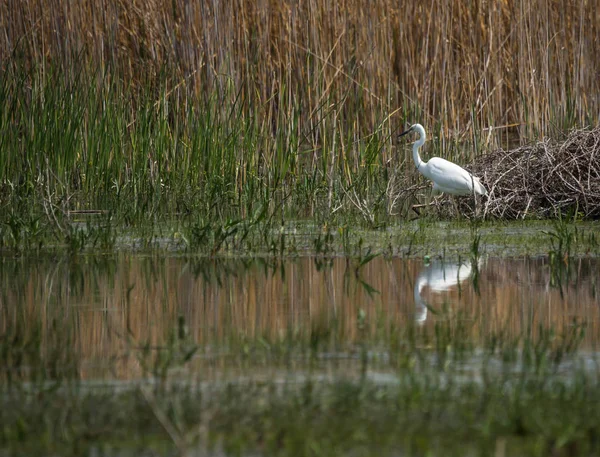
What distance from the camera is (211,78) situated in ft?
28.4

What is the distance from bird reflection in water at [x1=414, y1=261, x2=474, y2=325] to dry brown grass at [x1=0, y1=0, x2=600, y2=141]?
10.6ft

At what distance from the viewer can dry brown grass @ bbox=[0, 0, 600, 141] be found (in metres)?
8.84

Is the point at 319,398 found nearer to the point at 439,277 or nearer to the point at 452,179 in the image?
the point at 439,277

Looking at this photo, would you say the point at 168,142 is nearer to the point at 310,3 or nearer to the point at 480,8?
the point at 310,3

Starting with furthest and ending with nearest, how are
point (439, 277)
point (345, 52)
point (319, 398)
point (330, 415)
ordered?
point (345, 52) < point (439, 277) < point (319, 398) < point (330, 415)

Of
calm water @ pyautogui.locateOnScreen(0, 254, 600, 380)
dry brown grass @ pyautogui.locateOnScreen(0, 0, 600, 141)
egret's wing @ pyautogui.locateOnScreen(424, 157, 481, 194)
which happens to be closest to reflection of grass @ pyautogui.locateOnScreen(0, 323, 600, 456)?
calm water @ pyautogui.locateOnScreen(0, 254, 600, 380)

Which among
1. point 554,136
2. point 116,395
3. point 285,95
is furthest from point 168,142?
point 116,395

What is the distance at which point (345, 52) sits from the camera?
9.43m

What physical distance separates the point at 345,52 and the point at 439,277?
14.9ft

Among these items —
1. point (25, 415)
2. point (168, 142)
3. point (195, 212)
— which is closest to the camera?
point (25, 415)

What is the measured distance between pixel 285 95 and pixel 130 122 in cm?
121

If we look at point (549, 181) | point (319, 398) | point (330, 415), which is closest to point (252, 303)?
point (319, 398)

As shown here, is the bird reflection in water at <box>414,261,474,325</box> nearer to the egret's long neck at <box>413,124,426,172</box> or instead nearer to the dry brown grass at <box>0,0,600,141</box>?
the egret's long neck at <box>413,124,426,172</box>

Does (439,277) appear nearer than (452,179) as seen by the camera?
Yes
